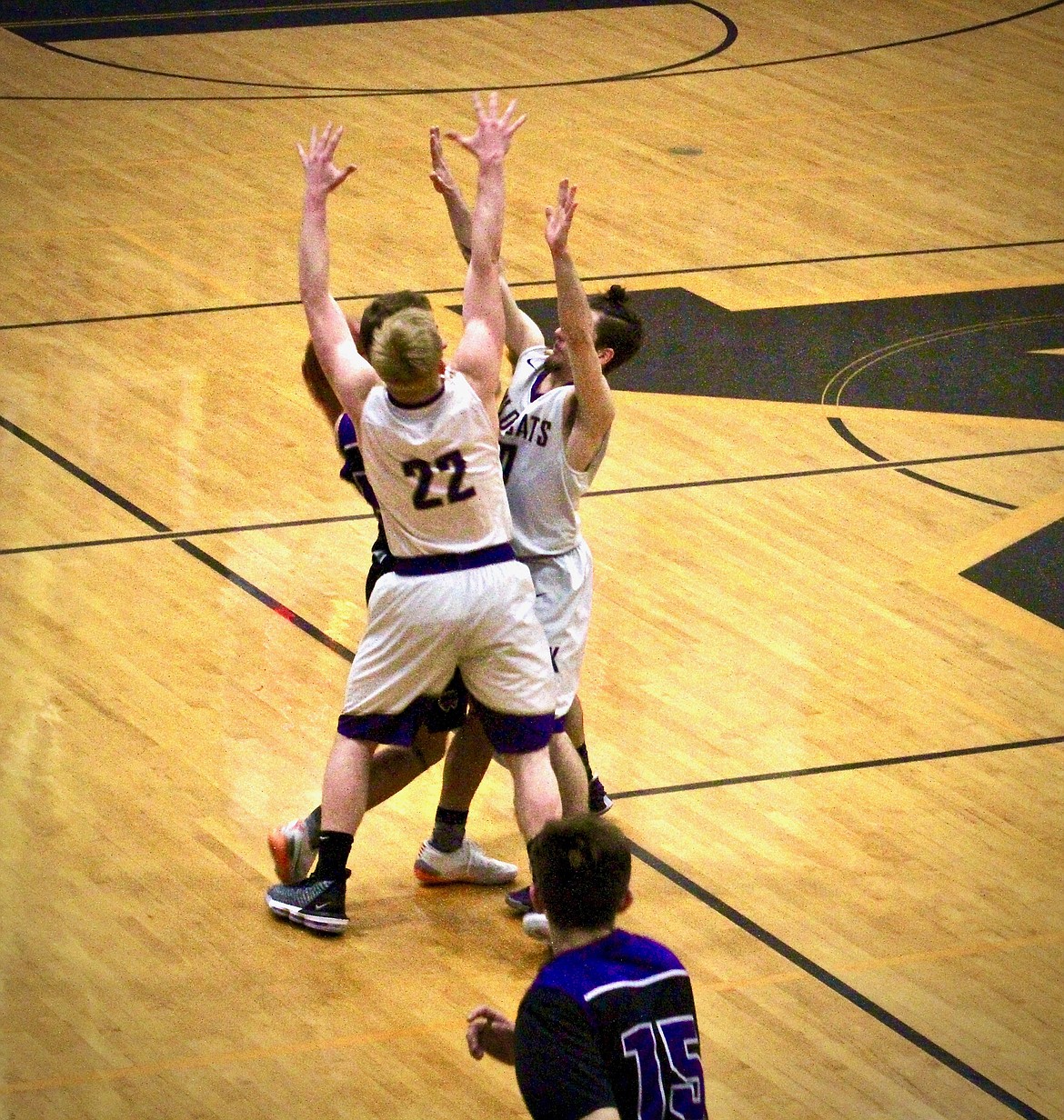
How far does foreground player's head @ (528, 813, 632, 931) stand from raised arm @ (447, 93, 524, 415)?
6.26 feet

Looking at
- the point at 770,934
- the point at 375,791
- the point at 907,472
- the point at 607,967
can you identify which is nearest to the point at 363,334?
the point at 375,791

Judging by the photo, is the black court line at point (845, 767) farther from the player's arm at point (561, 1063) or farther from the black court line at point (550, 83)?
the black court line at point (550, 83)

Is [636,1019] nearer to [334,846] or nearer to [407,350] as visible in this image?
[407,350]

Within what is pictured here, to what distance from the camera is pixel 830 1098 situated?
4.73 m

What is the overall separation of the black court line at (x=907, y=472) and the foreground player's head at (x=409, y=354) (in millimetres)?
3983

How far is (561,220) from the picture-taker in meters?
5.04

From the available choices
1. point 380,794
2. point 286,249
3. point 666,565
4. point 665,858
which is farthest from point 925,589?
point 286,249

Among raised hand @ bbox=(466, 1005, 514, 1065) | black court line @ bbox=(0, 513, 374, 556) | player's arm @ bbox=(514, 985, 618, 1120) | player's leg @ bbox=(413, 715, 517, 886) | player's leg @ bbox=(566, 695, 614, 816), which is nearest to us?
player's arm @ bbox=(514, 985, 618, 1120)

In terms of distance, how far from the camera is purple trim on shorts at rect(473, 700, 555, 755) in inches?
202

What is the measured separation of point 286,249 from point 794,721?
17.2ft

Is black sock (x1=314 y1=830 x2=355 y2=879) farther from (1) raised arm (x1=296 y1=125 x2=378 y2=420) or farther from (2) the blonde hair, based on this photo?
(2) the blonde hair

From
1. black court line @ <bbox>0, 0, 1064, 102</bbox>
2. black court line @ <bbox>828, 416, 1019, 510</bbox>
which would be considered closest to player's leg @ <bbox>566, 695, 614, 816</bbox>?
black court line @ <bbox>828, 416, 1019, 510</bbox>

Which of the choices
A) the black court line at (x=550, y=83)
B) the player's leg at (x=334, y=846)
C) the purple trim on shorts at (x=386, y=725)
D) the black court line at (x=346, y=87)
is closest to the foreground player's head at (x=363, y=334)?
the purple trim on shorts at (x=386, y=725)

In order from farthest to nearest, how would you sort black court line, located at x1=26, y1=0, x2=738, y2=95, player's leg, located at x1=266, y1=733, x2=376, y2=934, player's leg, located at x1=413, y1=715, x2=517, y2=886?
black court line, located at x1=26, y1=0, x2=738, y2=95 → player's leg, located at x1=413, y1=715, x2=517, y2=886 → player's leg, located at x1=266, y1=733, x2=376, y2=934
